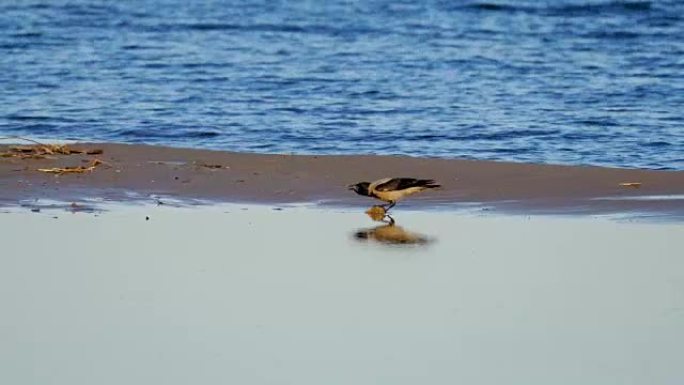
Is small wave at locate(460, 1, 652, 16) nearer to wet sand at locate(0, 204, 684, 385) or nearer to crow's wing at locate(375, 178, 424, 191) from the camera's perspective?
crow's wing at locate(375, 178, 424, 191)

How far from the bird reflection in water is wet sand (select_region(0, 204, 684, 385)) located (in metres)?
0.02

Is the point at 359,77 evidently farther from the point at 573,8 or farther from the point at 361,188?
the point at 573,8

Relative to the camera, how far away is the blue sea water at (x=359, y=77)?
13445 millimetres

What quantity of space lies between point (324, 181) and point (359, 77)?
7.04 m

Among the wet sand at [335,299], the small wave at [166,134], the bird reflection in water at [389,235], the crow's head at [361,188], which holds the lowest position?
the wet sand at [335,299]

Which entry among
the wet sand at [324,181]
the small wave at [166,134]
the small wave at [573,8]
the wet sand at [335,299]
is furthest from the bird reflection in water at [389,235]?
the small wave at [573,8]

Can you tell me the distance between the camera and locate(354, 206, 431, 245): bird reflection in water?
8.33 m

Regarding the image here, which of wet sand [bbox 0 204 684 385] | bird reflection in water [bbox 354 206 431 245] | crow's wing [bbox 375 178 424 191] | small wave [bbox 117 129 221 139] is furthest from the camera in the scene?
small wave [bbox 117 129 221 139]

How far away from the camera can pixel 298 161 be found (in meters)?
11.4

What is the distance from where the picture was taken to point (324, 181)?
1053cm

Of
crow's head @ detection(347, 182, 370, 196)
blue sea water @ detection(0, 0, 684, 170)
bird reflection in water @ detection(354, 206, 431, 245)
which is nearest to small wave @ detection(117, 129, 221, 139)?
blue sea water @ detection(0, 0, 684, 170)

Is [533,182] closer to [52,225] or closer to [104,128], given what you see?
[52,225]

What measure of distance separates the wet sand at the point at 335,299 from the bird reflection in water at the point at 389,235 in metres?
0.02

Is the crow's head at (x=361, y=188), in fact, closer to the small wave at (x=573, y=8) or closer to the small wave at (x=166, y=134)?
the small wave at (x=166, y=134)
